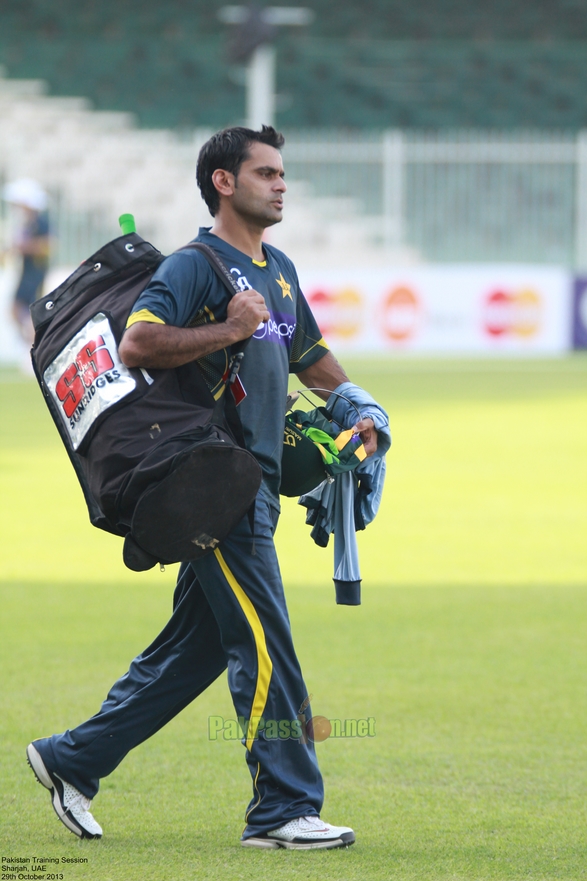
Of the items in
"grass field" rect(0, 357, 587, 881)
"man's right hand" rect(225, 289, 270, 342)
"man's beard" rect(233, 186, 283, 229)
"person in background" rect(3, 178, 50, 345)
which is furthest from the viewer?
"person in background" rect(3, 178, 50, 345)

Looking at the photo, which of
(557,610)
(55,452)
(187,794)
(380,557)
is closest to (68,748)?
(187,794)

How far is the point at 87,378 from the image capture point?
362 cm

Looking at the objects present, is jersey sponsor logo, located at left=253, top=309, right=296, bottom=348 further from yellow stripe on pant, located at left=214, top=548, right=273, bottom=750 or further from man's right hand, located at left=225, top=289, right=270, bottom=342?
yellow stripe on pant, located at left=214, top=548, right=273, bottom=750

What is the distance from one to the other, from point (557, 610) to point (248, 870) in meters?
3.67

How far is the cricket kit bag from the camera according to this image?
3545 mm

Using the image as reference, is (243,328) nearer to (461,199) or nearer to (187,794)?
(187,794)

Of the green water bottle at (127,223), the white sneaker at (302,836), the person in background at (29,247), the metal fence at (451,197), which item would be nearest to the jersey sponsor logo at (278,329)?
the green water bottle at (127,223)

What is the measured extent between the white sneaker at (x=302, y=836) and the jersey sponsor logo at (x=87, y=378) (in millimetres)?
1196

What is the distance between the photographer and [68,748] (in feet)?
13.0

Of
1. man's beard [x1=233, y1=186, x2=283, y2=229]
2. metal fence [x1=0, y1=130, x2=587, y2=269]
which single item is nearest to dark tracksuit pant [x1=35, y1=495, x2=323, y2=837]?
man's beard [x1=233, y1=186, x2=283, y2=229]

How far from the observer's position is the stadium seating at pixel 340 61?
34.2 meters

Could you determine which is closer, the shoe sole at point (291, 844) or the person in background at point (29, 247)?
the shoe sole at point (291, 844)

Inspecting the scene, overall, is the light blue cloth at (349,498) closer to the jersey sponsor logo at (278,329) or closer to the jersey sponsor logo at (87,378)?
the jersey sponsor logo at (278,329)

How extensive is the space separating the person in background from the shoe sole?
1617 cm
